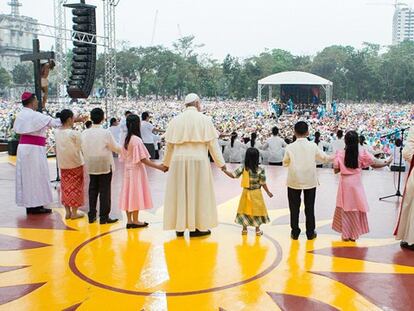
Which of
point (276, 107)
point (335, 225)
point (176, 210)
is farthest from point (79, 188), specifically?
point (276, 107)

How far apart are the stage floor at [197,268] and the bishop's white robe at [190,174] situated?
210 millimetres

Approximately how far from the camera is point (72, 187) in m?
4.98

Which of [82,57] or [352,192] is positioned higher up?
[82,57]

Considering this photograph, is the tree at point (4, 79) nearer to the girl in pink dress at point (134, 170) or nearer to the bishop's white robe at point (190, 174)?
the girl in pink dress at point (134, 170)

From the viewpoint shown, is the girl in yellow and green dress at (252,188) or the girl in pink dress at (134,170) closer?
the girl in yellow and green dress at (252,188)

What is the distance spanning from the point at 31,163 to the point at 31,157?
0.07m

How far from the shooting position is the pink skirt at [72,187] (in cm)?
499

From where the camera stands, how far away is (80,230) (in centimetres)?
468

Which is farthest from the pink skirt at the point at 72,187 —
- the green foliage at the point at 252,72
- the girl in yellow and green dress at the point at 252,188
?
the green foliage at the point at 252,72

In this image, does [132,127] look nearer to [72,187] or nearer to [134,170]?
[134,170]

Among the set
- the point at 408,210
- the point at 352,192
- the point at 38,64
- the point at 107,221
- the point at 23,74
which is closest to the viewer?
the point at 408,210

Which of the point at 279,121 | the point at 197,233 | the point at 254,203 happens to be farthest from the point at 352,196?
the point at 279,121

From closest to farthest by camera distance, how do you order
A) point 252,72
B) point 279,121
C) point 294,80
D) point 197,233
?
point 197,233, point 279,121, point 294,80, point 252,72

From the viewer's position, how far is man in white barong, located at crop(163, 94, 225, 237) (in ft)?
13.9
